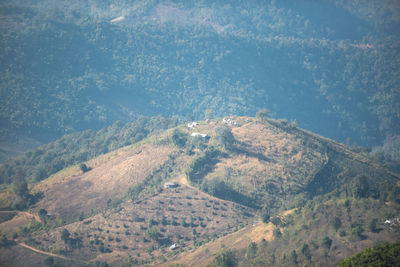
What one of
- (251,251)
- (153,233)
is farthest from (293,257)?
(153,233)

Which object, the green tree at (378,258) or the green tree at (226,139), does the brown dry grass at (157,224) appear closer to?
the green tree at (226,139)

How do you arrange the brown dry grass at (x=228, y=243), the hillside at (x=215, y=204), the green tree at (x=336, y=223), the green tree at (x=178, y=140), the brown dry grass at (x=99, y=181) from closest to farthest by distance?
1. the green tree at (x=336, y=223)
2. the hillside at (x=215, y=204)
3. the brown dry grass at (x=228, y=243)
4. the brown dry grass at (x=99, y=181)
5. the green tree at (x=178, y=140)

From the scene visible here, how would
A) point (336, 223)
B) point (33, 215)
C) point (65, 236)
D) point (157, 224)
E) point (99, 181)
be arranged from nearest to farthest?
point (336, 223), point (65, 236), point (157, 224), point (33, 215), point (99, 181)

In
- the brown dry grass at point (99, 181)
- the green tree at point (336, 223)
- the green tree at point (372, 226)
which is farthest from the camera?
the brown dry grass at point (99, 181)

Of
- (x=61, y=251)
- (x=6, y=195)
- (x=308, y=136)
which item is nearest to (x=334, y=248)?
(x=61, y=251)

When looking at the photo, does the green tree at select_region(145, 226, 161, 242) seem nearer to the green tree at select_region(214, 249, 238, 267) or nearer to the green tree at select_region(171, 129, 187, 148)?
the green tree at select_region(214, 249, 238, 267)

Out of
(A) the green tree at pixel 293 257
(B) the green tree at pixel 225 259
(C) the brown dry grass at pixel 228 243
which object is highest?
(A) the green tree at pixel 293 257

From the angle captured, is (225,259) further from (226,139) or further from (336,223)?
(226,139)

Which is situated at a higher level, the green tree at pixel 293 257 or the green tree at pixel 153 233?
the green tree at pixel 293 257

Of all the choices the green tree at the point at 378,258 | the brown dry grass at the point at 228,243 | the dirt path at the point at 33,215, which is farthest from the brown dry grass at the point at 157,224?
the green tree at the point at 378,258

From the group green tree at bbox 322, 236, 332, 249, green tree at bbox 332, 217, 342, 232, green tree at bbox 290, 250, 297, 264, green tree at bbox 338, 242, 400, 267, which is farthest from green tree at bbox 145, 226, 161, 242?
green tree at bbox 338, 242, 400, 267
